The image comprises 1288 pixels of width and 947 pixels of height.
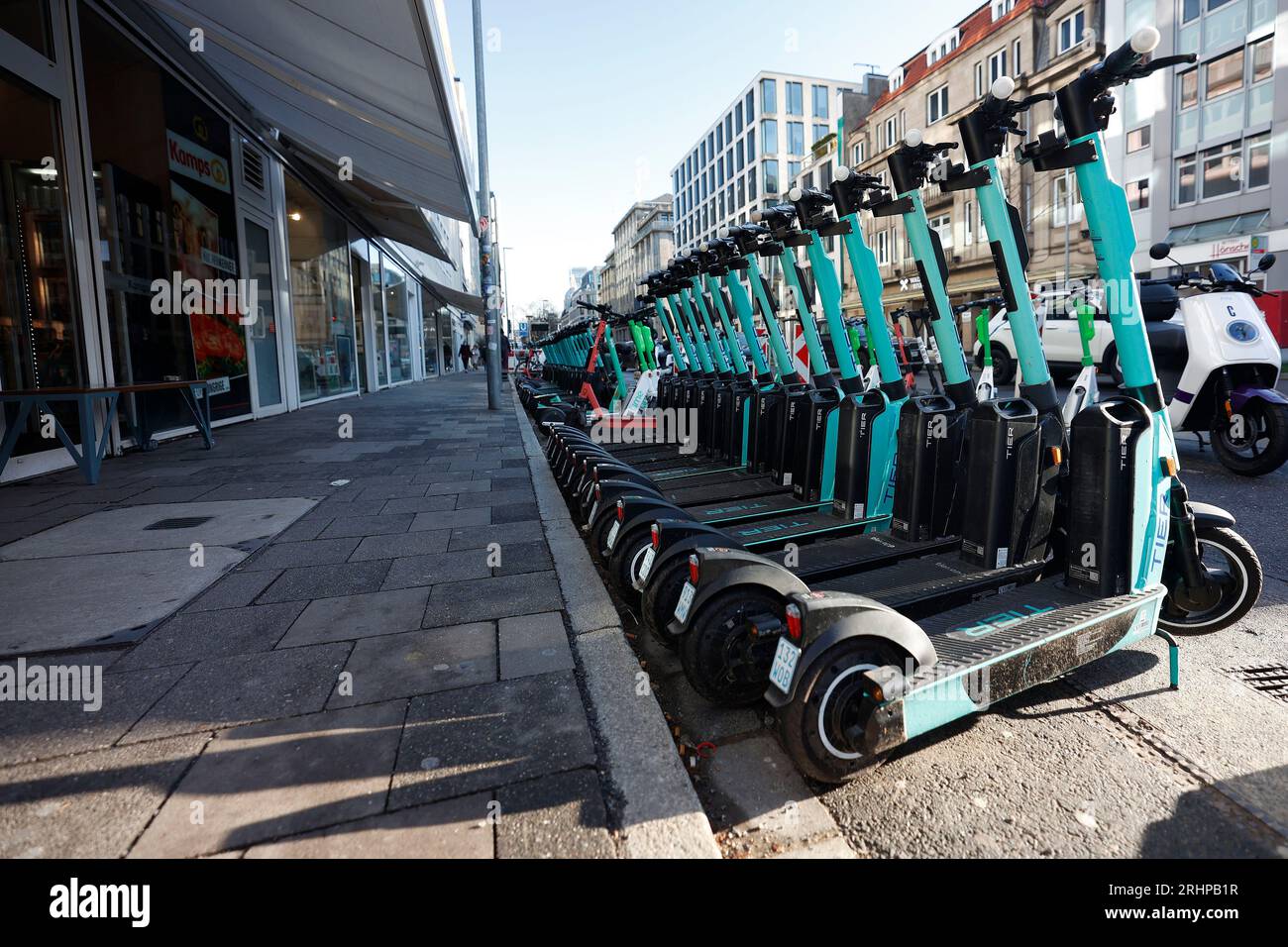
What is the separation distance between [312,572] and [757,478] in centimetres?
311

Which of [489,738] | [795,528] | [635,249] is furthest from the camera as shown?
[635,249]

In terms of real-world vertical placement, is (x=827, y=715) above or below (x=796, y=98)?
below

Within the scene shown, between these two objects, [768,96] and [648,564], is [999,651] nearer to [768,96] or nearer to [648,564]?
[648,564]

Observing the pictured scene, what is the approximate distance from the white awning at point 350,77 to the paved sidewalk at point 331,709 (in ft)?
15.1

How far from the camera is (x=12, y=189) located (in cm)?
651

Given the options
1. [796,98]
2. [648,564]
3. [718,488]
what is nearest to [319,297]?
[718,488]

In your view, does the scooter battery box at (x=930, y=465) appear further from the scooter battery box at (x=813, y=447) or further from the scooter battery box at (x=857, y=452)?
the scooter battery box at (x=813, y=447)

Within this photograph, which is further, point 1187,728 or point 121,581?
point 121,581

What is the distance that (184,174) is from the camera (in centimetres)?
952

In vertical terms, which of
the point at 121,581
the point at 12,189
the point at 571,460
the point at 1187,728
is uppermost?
the point at 12,189

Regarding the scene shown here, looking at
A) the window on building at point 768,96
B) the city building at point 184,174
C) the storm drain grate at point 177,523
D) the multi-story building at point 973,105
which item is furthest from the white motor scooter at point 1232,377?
the window on building at point 768,96

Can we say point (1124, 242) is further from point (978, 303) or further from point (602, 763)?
point (978, 303)

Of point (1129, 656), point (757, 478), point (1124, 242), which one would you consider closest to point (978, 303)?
point (757, 478)

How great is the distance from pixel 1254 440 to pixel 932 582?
4792 mm
